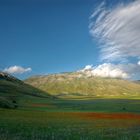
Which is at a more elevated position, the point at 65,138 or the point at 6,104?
the point at 6,104

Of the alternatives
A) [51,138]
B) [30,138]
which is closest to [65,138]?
[51,138]

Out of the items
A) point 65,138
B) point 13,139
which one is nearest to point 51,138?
point 65,138

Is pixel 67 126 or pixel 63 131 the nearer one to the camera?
pixel 63 131

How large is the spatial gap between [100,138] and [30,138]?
7564 mm

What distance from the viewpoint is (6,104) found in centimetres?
8800

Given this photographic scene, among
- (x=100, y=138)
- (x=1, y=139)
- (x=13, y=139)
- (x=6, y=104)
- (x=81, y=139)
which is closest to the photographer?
(x=1, y=139)

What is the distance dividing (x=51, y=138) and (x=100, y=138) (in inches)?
212

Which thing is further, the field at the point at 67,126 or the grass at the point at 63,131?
the field at the point at 67,126

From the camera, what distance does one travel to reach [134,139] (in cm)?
2983

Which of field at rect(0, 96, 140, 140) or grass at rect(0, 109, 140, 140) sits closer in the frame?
grass at rect(0, 109, 140, 140)

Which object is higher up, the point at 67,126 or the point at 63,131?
the point at 67,126

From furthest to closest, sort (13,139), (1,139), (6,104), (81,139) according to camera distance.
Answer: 1. (6,104)
2. (81,139)
3. (13,139)
4. (1,139)

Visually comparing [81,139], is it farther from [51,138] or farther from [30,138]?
[30,138]

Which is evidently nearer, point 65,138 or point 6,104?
point 65,138
